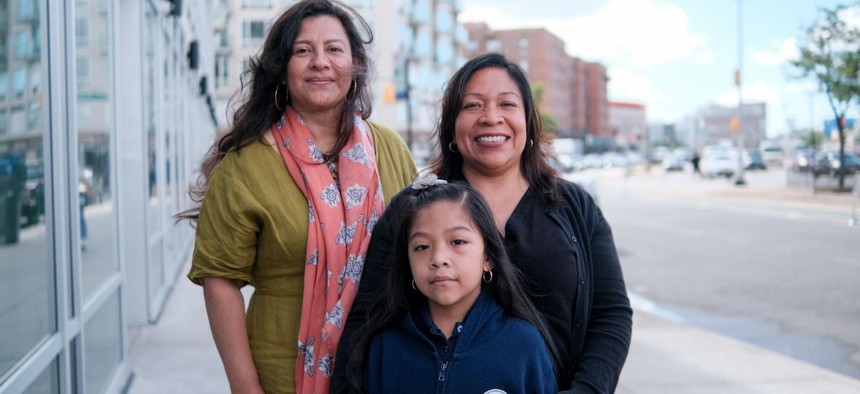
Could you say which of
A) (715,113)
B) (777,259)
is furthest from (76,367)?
(715,113)

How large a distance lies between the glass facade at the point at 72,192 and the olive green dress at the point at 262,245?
0.88m

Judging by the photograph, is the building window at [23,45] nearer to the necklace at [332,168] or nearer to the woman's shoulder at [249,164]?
the woman's shoulder at [249,164]

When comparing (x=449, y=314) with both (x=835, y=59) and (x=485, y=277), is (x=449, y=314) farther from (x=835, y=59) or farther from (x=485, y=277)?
(x=835, y=59)

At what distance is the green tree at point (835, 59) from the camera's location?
21.7 m

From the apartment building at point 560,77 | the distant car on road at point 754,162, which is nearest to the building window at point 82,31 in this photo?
the distant car on road at point 754,162

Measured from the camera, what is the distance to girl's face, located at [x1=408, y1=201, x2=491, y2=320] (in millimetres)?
2047

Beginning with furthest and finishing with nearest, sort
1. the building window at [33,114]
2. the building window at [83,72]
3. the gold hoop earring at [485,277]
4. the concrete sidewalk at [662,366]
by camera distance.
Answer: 1. the concrete sidewalk at [662,366]
2. the building window at [83,72]
3. the building window at [33,114]
4. the gold hoop earring at [485,277]

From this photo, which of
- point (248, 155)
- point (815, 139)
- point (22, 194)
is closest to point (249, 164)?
point (248, 155)

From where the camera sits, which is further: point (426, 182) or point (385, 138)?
point (385, 138)

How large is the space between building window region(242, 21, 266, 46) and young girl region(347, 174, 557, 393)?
45.0m

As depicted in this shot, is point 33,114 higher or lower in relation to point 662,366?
higher

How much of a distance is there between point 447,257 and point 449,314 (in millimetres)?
166

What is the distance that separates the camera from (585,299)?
87.5 inches

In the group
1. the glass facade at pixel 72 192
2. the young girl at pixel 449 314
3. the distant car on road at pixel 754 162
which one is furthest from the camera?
the distant car on road at pixel 754 162
